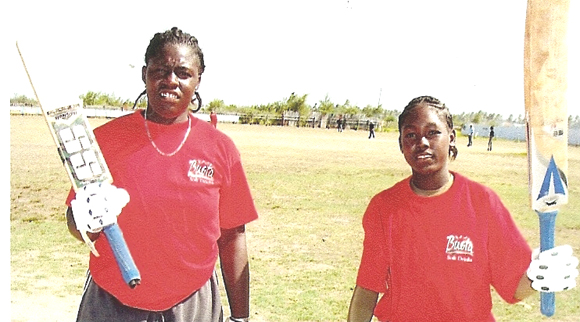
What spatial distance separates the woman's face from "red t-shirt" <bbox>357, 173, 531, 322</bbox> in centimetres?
75

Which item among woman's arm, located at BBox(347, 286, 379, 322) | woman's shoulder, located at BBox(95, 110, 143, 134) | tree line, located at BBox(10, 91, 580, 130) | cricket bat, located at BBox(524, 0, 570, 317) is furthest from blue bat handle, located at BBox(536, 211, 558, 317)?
tree line, located at BBox(10, 91, 580, 130)

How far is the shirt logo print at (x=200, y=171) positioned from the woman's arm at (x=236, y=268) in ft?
0.93

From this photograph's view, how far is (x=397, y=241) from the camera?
2027 mm

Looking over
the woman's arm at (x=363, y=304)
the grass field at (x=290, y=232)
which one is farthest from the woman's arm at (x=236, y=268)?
the grass field at (x=290, y=232)

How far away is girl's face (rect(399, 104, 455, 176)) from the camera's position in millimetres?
1984

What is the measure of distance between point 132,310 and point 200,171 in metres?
0.48

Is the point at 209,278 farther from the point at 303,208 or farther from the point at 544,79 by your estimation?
the point at 303,208

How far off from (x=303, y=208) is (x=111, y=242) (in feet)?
26.8

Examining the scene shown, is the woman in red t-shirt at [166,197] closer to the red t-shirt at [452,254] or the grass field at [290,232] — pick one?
the red t-shirt at [452,254]

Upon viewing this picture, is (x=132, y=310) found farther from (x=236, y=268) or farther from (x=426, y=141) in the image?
(x=426, y=141)

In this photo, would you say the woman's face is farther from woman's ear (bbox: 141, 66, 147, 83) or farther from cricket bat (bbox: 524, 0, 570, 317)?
cricket bat (bbox: 524, 0, 570, 317)

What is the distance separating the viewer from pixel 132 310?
1980mm

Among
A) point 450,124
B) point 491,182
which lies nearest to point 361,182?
point 491,182

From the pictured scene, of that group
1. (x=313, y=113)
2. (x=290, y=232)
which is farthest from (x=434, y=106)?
(x=313, y=113)
